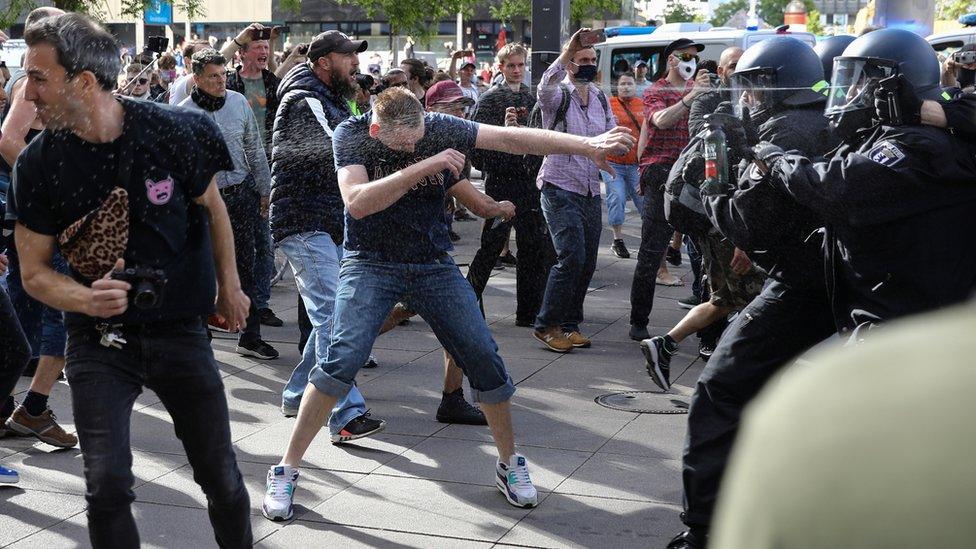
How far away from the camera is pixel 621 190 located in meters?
12.2

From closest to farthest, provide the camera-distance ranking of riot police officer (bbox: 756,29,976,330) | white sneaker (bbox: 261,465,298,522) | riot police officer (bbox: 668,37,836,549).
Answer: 1. riot police officer (bbox: 756,29,976,330)
2. riot police officer (bbox: 668,37,836,549)
3. white sneaker (bbox: 261,465,298,522)

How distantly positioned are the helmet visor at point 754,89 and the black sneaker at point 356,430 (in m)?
2.33

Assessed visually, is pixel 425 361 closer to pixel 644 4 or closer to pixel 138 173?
pixel 138 173

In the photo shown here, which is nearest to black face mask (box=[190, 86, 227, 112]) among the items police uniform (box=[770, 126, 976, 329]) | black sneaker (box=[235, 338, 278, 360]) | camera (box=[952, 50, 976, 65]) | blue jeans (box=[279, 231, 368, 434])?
black sneaker (box=[235, 338, 278, 360])

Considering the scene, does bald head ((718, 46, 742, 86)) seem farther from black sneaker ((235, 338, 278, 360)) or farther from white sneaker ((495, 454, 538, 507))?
white sneaker ((495, 454, 538, 507))

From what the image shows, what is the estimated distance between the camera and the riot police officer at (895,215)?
3.66m

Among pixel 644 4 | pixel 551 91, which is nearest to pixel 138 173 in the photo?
pixel 551 91

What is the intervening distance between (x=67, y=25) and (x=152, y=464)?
2.58m

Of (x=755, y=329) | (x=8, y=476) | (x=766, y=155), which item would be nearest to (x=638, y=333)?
(x=755, y=329)

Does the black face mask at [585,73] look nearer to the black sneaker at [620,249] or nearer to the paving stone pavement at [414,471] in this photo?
the paving stone pavement at [414,471]

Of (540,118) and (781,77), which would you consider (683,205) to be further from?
(540,118)

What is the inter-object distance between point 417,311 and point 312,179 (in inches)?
63.3

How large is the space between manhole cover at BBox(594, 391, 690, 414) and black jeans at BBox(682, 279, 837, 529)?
2253mm

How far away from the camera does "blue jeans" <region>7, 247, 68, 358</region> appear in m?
5.95
